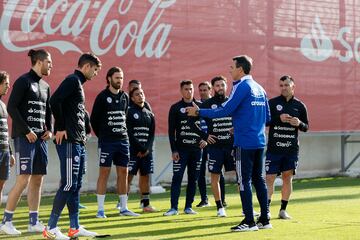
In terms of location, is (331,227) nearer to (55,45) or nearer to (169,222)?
(169,222)

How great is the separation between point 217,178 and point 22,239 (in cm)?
326

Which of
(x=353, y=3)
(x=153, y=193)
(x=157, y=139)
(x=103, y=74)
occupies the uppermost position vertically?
(x=353, y=3)

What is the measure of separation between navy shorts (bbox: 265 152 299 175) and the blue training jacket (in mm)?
1276

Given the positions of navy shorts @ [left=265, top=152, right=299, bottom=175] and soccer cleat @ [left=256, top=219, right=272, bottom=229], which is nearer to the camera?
soccer cleat @ [left=256, top=219, right=272, bottom=229]

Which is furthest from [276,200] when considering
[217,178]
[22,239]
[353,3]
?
[353,3]

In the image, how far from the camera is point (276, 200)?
12.7 meters

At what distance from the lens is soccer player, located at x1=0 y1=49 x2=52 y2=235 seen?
27.5 feet

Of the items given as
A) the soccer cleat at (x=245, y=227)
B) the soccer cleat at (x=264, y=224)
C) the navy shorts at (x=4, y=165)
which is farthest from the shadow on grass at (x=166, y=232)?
the navy shorts at (x=4, y=165)

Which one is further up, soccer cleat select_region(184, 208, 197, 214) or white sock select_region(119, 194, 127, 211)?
white sock select_region(119, 194, 127, 211)

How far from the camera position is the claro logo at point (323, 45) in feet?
56.6

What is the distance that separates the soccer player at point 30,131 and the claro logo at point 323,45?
31.4 feet

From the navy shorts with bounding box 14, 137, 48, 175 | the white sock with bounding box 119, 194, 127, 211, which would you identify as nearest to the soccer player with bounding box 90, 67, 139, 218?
the white sock with bounding box 119, 194, 127, 211

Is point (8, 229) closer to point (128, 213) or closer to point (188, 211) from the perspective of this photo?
point (128, 213)

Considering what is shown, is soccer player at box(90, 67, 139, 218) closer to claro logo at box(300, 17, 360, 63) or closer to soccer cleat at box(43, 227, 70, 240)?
soccer cleat at box(43, 227, 70, 240)
